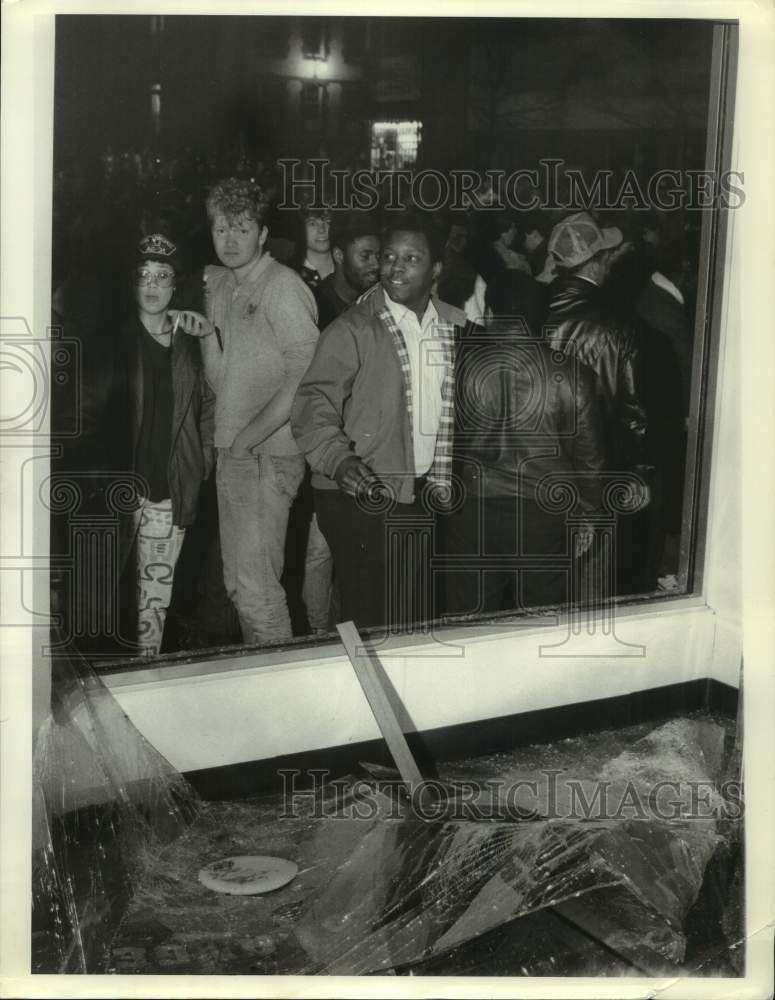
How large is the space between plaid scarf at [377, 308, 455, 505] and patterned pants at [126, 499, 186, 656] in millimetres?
498

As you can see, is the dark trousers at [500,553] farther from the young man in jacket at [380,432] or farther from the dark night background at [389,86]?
the dark night background at [389,86]

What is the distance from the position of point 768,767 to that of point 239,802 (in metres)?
1.02

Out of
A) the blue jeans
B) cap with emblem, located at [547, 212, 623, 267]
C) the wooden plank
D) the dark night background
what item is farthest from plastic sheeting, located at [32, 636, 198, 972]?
cap with emblem, located at [547, 212, 623, 267]

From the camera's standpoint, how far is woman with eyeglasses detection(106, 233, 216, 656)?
2141 millimetres

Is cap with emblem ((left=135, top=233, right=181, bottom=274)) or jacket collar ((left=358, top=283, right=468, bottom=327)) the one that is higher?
cap with emblem ((left=135, top=233, right=181, bottom=274))

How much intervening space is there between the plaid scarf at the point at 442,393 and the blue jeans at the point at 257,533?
0.26 meters

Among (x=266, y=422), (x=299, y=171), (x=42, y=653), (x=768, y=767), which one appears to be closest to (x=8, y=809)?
(x=42, y=653)

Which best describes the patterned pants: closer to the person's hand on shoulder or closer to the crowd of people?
the crowd of people

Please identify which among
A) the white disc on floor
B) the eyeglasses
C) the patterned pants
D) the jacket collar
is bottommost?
the white disc on floor

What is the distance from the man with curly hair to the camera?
85.9 inches

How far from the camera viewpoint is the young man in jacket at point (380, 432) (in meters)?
2.23

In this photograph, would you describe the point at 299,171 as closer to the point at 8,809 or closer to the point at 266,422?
the point at 266,422

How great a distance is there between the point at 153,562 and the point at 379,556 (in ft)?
1.42

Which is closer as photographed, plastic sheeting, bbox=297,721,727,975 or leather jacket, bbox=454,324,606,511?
plastic sheeting, bbox=297,721,727,975
